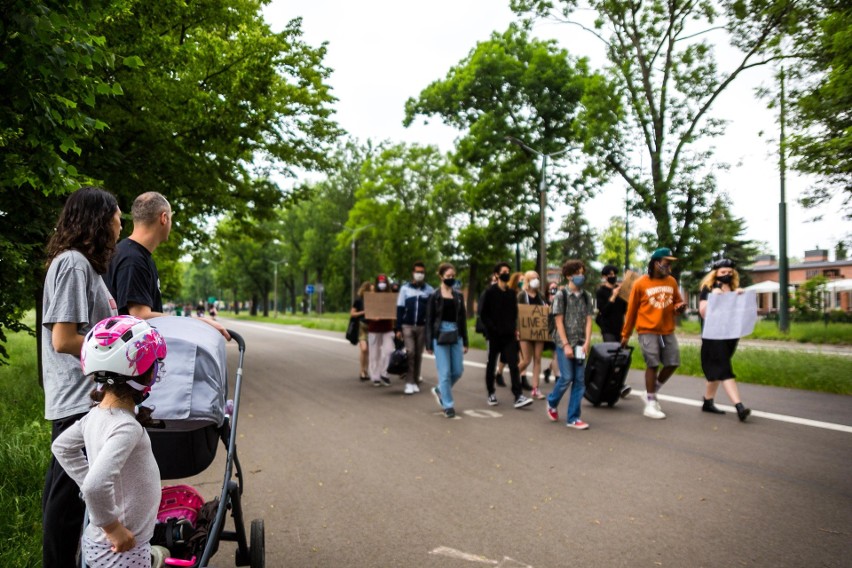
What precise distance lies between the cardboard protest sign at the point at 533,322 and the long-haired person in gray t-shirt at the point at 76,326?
8290 millimetres

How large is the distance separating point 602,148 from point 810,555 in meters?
21.6

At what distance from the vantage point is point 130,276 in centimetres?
318

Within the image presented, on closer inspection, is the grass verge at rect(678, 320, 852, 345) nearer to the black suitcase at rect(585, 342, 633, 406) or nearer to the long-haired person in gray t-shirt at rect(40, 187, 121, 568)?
the black suitcase at rect(585, 342, 633, 406)

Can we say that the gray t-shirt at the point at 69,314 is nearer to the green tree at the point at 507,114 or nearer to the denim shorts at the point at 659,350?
the denim shorts at the point at 659,350

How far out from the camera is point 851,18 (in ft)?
26.3

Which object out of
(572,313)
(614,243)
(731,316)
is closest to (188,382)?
(572,313)

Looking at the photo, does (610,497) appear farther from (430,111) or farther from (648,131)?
(430,111)

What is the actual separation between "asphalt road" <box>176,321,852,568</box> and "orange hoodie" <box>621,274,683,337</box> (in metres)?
1.14

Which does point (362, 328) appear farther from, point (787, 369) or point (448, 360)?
point (787, 369)

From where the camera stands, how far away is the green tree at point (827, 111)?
7660 mm

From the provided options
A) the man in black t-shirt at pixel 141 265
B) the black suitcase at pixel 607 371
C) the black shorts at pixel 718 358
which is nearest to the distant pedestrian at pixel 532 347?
the black suitcase at pixel 607 371

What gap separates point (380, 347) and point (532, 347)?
2915mm

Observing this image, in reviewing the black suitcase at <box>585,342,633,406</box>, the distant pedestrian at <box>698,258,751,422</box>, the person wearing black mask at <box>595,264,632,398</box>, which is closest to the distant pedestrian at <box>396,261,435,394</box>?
the person wearing black mask at <box>595,264,632,398</box>

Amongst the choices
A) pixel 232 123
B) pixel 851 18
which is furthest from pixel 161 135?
pixel 851 18
